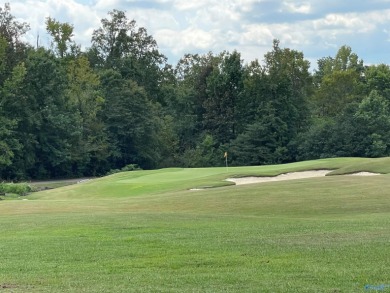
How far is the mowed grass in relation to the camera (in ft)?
37.1

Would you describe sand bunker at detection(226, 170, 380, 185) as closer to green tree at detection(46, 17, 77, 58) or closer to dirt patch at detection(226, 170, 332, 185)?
dirt patch at detection(226, 170, 332, 185)

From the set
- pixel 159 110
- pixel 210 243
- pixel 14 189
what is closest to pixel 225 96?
pixel 159 110

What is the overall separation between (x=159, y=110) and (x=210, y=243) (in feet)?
251

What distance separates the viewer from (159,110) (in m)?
91.8

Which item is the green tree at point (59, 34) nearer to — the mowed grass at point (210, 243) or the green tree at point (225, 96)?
the green tree at point (225, 96)

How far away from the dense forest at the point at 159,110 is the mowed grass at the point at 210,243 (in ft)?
136

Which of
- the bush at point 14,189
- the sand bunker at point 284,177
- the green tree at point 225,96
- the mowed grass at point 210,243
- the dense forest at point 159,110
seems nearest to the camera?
the mowed grass at point 210,243

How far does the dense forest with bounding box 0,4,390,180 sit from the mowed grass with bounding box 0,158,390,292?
4154 centimetres

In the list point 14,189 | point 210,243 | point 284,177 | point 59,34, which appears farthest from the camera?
point 59,34

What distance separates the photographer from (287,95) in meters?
82.7

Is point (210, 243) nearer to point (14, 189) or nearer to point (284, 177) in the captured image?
point (284, 177)

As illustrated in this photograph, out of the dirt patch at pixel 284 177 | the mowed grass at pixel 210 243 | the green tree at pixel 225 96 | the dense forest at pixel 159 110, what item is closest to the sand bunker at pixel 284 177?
the dirt patch at pixel 284 177

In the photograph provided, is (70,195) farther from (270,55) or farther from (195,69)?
(195,69)

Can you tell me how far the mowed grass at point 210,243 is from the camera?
37.1ft
